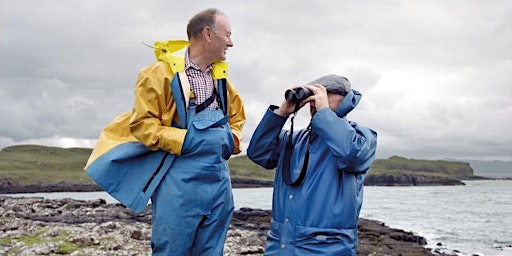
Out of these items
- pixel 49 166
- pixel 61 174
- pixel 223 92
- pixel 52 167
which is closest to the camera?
pixel 223 92

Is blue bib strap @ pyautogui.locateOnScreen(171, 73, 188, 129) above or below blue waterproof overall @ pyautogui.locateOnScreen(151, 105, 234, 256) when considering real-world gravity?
above

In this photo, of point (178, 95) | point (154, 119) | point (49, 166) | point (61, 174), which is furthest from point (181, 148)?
point (49, 166)

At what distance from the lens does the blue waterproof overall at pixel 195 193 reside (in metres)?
4.42

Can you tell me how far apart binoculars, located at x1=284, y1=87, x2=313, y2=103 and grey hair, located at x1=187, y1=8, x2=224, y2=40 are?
820mm

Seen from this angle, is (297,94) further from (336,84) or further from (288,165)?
(288,165)

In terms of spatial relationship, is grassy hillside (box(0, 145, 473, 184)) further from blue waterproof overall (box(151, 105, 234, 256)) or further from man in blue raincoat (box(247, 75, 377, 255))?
man in blue raincoat (box(247, 75, 377, 255))

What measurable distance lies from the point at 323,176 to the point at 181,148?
1.07m

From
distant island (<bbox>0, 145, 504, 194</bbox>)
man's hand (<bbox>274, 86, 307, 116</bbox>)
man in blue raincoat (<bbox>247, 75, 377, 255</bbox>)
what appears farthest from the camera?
distant island (<bbox>0, 145, 504, 194</bbox>)

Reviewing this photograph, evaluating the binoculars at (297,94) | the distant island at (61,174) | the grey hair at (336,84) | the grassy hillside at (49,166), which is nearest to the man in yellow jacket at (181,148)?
the binoculars at (297,94)

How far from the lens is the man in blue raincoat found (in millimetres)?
3992

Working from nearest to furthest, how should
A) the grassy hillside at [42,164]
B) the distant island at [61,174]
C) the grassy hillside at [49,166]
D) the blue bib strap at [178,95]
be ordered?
the blue bib strap at [178,95] → the distant island at [61,174] → the grassy hillside at [42,164] → the grassy hillside at [49,166]

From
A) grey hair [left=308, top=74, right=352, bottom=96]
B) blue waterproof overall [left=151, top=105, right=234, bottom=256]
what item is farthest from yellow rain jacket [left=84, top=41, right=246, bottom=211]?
grey hair [left=308, top=74, right=352, bottom=96]

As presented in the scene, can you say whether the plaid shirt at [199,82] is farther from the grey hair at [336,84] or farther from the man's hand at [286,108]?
the grey hair at [336,84]

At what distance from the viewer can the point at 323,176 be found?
4094 millimetres
